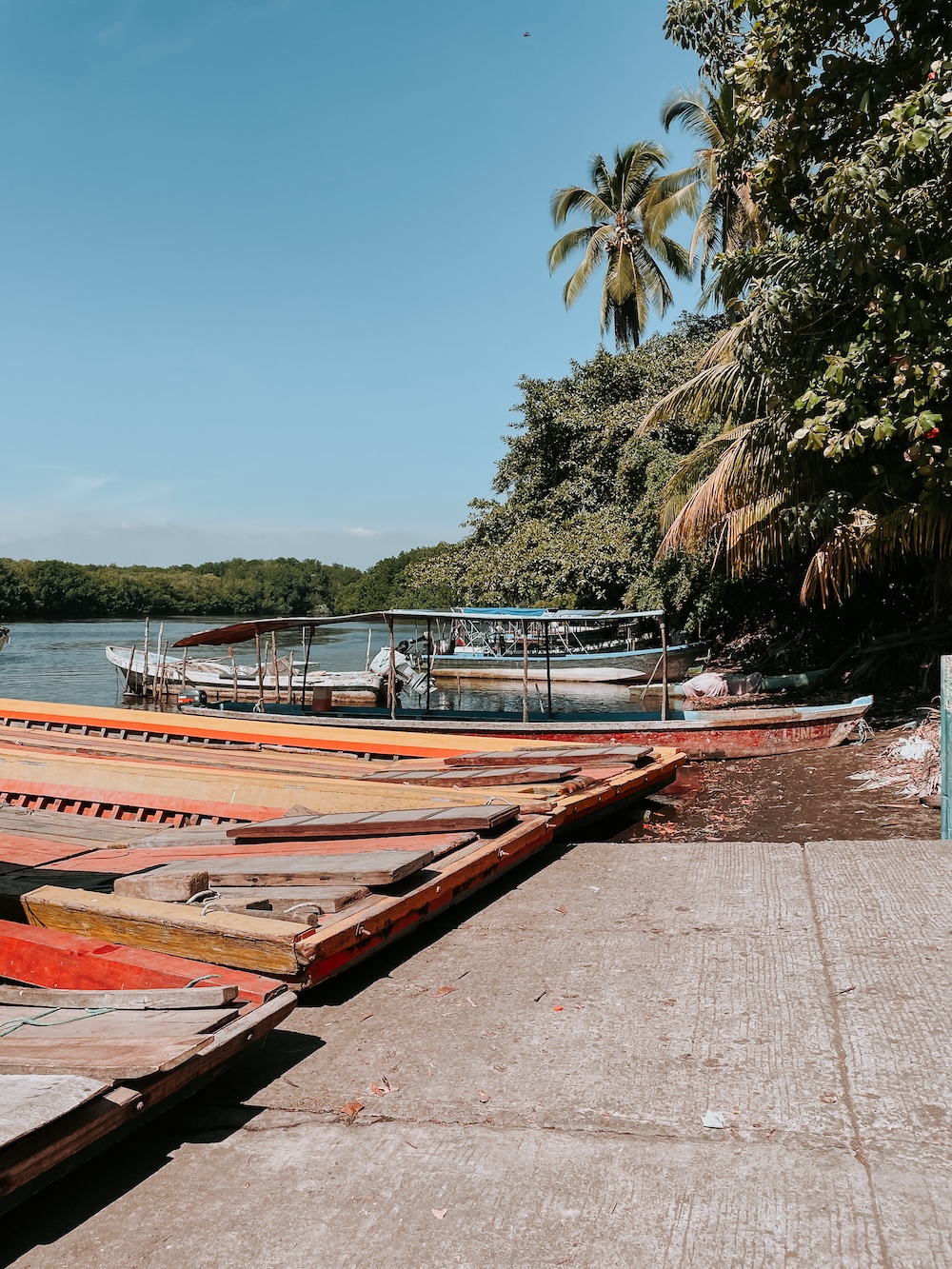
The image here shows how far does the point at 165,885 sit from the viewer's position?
4.78 m

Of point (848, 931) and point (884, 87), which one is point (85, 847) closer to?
point (848, 931)

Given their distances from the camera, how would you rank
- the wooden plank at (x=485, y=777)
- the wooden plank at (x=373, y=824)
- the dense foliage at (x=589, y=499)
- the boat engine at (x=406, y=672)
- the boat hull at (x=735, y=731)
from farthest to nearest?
1. the boat engine at (x=406, y=672)
2. the dense foliage at (x=589, y=499)
3. the boat hull at (x=735, y=731)
4. the wooden plank at (x=485, y=777)
5. the wooden plank at (x=373, y=824)

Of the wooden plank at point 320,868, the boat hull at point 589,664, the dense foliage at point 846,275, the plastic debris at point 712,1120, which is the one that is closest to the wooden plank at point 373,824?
the wooden plank at point 320,868

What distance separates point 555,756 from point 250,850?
4649 mm

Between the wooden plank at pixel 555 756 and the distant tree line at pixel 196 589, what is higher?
the distant tree line at pixel 196 589

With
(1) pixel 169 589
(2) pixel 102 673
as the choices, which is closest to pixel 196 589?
(1) pixel 169 589

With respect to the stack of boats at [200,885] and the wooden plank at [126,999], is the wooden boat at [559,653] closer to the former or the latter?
the stack of boats at [200,885]

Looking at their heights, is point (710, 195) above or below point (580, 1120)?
above

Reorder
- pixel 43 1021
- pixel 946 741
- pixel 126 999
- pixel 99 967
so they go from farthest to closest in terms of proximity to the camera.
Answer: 1. pixel 946 741
2. pixel 99 967
3. pixel 126 999
4. pixel 43 1021

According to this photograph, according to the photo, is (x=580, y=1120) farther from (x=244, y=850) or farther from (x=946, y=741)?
(x=946, y=741)

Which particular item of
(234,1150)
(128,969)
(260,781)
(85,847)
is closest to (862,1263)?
(234,1150)

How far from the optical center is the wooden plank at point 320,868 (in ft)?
15.6

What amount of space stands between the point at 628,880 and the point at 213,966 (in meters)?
2.80

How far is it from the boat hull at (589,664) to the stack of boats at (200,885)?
569 inches
